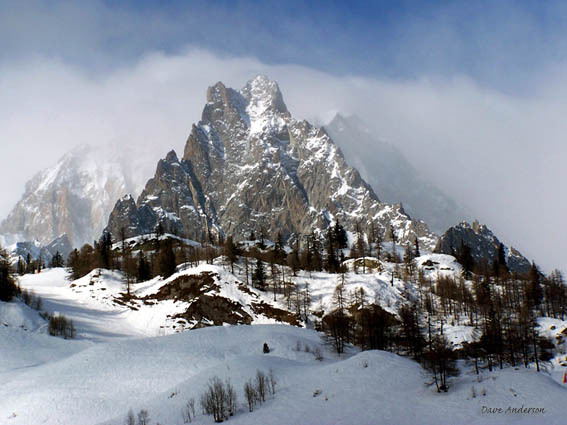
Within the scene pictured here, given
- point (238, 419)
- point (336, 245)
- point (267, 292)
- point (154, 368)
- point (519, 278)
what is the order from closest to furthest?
point (238, 419) → point (154, 368) → point (267, 292) → point (519, 278) → point (336, 245)

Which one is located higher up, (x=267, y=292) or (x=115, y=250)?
(x=115, y=250)

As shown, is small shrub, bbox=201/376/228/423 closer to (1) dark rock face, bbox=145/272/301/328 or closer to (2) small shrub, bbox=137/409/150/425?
(2) small shrub, bbox=137/409/150/425

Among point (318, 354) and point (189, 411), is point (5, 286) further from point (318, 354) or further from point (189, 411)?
point (189, 411)

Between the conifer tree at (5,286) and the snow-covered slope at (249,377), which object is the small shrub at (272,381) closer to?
the snow-covered slope at (249,377)

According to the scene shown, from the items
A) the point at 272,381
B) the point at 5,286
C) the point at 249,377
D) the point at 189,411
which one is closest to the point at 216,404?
the point at 189,411

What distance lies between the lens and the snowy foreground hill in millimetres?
27938

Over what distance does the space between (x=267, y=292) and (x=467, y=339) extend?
43.3 m

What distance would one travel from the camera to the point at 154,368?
44031mm

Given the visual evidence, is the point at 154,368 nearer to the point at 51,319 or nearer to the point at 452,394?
the point at 452,394

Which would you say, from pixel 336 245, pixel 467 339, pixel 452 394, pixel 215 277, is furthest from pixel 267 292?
pixel 452 394

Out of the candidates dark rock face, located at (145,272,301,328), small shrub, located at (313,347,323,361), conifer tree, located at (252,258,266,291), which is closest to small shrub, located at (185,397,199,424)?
small shrub, located at (313,347,323,361)

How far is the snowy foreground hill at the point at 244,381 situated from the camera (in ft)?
91.7

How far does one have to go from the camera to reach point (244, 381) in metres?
35.2

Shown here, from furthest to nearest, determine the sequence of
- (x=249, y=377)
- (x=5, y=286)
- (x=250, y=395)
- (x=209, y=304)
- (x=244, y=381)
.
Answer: (x=209, y=304) < (x=5, y=286) < (x=249, y=377) < (x=244, y=381) < (x=250, y=395)
